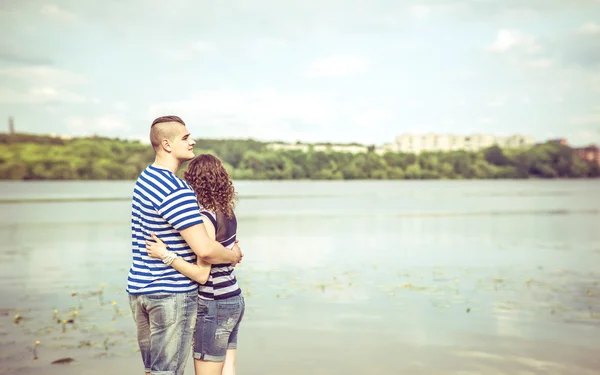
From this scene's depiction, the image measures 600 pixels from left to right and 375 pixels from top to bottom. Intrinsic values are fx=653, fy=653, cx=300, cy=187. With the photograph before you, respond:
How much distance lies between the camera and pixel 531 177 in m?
157

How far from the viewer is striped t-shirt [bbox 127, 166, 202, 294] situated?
3846mm

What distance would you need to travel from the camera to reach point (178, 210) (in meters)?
3.83

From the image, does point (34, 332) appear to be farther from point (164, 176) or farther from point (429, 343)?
point (164, 176)

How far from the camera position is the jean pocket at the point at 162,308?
12.9 ft

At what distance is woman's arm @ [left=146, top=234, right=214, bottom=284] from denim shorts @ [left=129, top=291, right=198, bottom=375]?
5.2 inches

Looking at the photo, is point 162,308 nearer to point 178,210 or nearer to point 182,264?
point 182,264

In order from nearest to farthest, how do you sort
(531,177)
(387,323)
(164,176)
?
(164,176) < (387,323) < (531,177)

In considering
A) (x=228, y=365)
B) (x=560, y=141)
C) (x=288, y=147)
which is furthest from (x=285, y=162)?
(x=228, y=365)

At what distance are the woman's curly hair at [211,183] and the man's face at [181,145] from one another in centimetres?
28

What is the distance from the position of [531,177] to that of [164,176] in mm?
163429

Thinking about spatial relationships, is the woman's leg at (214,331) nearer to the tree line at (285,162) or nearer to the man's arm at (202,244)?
the man's arm at (202,244)

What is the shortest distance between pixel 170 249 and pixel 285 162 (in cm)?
13542

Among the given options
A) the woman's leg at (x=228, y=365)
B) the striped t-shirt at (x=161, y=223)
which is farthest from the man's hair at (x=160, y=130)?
the woman's leg at (x=228, y=365)

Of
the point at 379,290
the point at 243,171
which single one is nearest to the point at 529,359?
the point at 379,290
